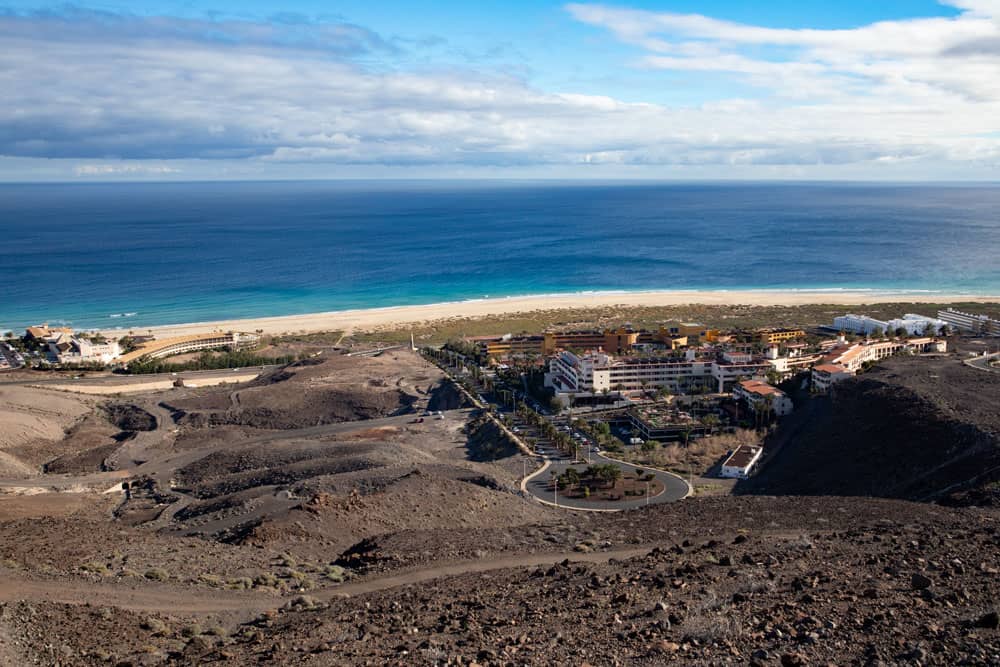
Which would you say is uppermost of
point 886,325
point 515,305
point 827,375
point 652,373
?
point 827,375

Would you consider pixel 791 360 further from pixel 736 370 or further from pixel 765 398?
pixel 765 398

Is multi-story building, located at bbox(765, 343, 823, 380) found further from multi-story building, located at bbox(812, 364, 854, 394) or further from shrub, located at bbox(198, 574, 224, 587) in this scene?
shrub, located at bbox(198, 574, 224, 587)

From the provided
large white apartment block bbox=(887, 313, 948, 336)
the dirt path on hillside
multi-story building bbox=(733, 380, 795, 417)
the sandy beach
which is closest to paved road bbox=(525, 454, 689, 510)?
the dirt path on hillside

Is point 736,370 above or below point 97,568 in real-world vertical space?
below

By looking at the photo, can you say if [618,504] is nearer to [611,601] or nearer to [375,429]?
[611,601]

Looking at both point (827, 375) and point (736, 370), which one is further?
point (736, 370)

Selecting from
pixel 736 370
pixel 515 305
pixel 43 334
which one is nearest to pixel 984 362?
pixel 736 370
